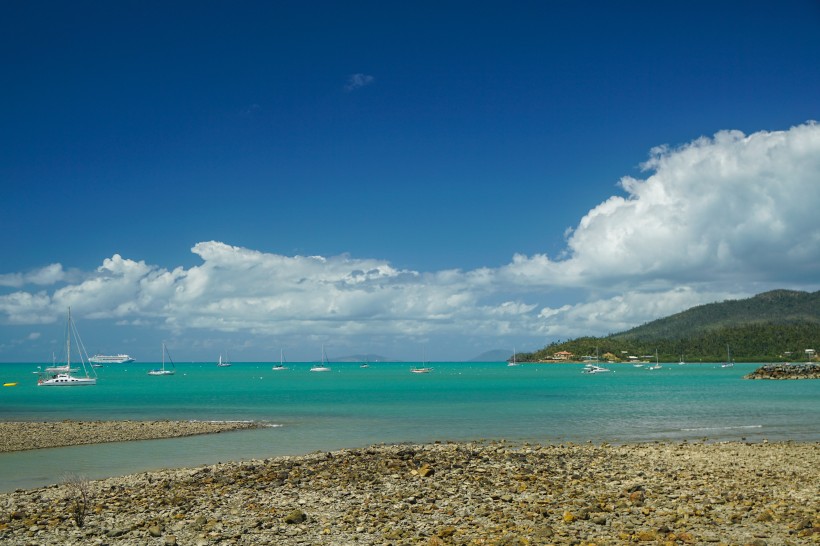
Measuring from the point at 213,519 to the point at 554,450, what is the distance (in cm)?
1644

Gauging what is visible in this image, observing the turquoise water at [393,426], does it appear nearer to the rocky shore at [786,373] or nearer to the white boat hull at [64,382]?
the white boat hull at [64,382]

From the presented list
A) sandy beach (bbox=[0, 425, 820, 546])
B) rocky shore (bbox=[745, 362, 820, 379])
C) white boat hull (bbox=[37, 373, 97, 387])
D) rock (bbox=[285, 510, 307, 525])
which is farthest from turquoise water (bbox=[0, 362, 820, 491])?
rocky shore (bbox=[745, 362, 820, 379])

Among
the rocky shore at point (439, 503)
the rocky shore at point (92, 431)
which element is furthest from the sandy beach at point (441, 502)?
the rocky shore at point (92, 431)

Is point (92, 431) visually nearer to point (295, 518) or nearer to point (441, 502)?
point (295, 518)

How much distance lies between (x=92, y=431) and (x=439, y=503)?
3160cm

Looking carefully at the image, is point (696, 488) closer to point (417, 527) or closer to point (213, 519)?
point (417, 527)

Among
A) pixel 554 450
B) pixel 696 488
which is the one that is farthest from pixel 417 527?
pixel 554 450

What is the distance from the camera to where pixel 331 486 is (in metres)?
20.2

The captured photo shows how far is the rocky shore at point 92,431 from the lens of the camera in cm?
3644

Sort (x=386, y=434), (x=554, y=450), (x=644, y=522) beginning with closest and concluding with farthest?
1. (x=644, y=522)
2. (x=554, y=450)
3. (x=386, y=434)

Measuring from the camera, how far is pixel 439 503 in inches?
693

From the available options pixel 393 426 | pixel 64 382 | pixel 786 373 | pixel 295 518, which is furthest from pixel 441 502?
pixel 786 373

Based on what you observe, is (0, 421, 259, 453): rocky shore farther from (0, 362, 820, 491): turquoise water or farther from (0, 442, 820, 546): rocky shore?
(0, 442, 820, 546): rocky shore

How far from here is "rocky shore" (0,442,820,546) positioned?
14.5 metres
